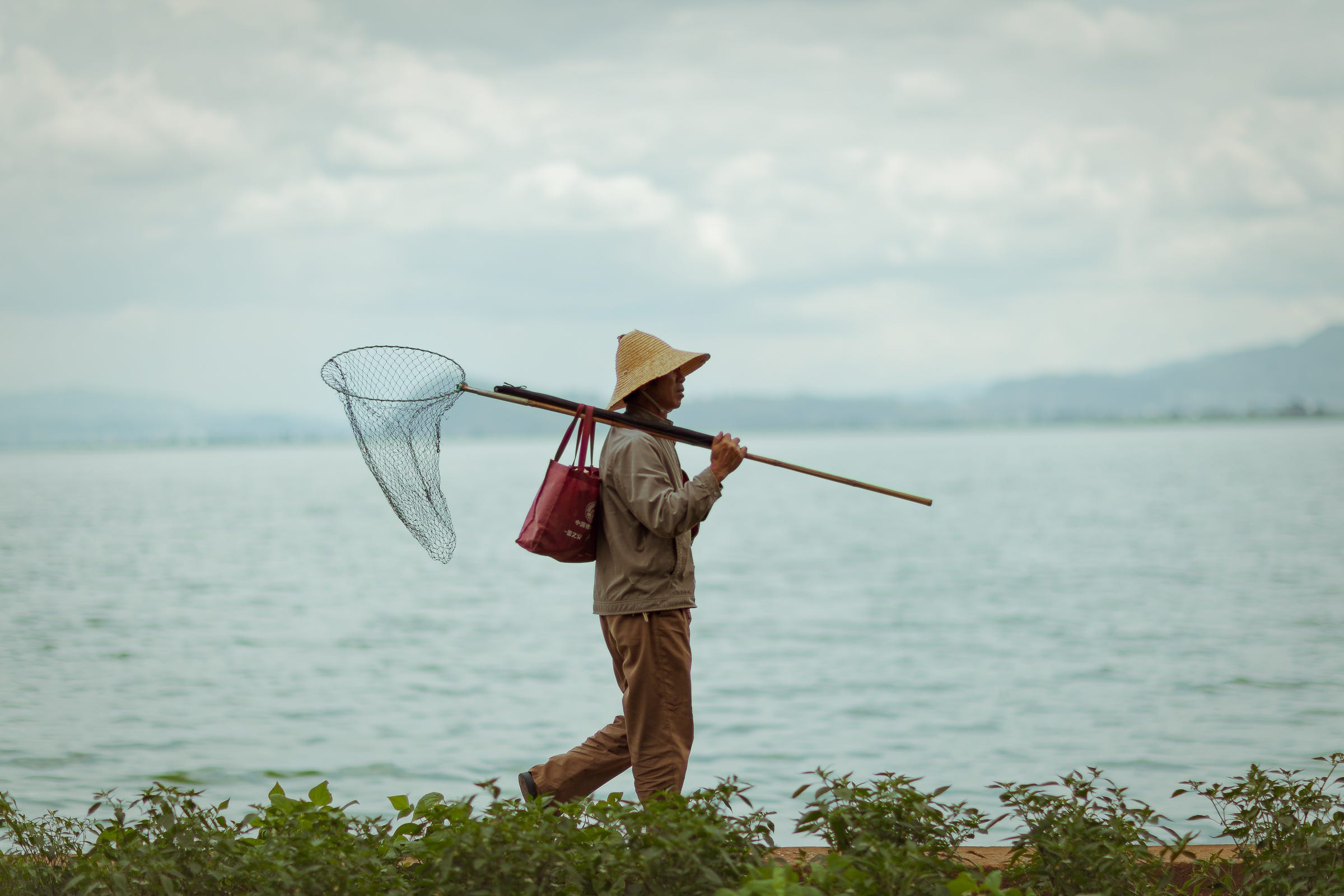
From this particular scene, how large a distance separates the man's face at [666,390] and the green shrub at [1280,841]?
2.15m

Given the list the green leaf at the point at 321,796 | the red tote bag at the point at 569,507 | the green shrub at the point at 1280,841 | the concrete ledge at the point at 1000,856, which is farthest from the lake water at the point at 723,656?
the green leaf at the point at 321,796

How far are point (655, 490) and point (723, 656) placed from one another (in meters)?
11.5

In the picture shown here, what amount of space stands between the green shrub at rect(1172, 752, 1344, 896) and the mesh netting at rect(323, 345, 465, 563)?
2.89 meters

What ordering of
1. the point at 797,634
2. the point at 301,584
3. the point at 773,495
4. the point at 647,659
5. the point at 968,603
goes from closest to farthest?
the point at 647,659, the point at 797,634, the point at 968,603, the point at 301,584, the point at 773,495

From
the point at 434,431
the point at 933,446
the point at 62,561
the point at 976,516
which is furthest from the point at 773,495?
the point at 933,446

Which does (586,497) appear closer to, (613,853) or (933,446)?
(613,853)

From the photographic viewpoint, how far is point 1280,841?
13.0 ft

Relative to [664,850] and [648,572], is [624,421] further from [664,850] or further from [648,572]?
[664,850]

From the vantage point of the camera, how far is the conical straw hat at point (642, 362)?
4609 millimetres

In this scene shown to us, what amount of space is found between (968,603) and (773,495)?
145ft

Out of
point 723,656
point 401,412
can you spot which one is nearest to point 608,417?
point 401,412

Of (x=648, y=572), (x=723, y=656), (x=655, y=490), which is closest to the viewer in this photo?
(x=655, y=490)

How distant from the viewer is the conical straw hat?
4.61 meters

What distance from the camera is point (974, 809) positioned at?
3.75 metres
